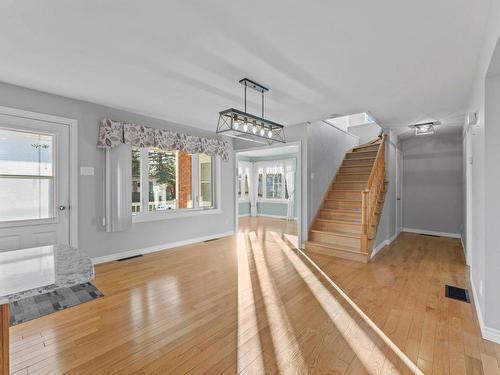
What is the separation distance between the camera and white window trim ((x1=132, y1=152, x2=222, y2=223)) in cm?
450

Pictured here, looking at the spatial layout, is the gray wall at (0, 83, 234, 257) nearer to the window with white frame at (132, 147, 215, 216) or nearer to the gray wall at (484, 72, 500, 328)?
the window with white frame at (132, 147, 215, 216)

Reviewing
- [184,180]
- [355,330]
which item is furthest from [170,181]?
[355,330]

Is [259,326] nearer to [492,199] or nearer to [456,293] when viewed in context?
[492,199]

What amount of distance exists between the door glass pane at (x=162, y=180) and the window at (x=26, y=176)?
59.9 inches

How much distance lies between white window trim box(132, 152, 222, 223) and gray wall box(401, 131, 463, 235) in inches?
192

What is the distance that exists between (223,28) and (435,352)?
9.63 ft

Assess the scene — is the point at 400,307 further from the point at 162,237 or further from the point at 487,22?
the point at 162,237

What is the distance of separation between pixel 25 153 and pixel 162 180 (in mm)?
2043

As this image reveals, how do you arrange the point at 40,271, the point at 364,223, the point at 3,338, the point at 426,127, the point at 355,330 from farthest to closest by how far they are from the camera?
the point at 426,127 → the point at 364,223 → the point at 355,330 → the point at 40,271 → the point at 3,338

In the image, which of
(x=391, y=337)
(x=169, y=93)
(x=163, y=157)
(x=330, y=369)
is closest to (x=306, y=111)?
(x=169, y=93)

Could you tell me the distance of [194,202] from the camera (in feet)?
17.7

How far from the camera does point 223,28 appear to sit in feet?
6.39

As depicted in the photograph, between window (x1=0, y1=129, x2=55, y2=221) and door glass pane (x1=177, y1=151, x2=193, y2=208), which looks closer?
window (x1=0, y1=129, x2=55, y2=221)

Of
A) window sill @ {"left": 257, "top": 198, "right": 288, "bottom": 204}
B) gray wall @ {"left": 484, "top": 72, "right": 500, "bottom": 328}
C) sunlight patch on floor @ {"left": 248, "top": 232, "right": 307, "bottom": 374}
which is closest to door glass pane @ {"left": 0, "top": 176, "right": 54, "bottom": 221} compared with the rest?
sunlight patch on floor @ {"left": 248, "top": 232, "right": 307, "bottom": 374}
